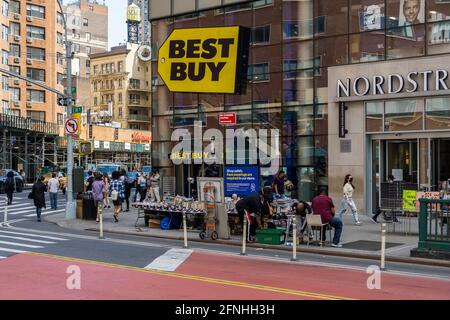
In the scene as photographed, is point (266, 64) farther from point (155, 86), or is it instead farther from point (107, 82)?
point (107, 82)

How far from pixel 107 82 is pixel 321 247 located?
3638 inches

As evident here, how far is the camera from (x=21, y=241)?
17422mm

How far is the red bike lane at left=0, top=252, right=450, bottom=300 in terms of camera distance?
9.76m

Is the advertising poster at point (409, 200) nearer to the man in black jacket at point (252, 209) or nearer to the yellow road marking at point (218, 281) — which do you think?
the man in black jacket at point (252, 209)

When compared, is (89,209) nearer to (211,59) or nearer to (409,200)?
(211,59)

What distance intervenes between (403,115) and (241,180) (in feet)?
23.1

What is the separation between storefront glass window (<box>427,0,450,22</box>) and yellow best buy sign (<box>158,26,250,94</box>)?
7.12 m

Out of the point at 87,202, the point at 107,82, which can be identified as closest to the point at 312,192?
the point at 87,202

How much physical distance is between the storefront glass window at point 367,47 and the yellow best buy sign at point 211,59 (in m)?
4.94

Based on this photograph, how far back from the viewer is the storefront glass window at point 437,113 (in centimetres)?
2239

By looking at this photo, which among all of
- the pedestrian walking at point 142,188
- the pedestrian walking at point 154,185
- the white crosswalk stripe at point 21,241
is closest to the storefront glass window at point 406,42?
the pedestrian walking at point 154,185

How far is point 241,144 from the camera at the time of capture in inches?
1150

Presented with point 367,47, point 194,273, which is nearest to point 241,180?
point 367,47

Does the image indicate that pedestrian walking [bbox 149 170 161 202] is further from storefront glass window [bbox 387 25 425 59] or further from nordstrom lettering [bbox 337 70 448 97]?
storefront glass window [bbox 387 25 425 59]
